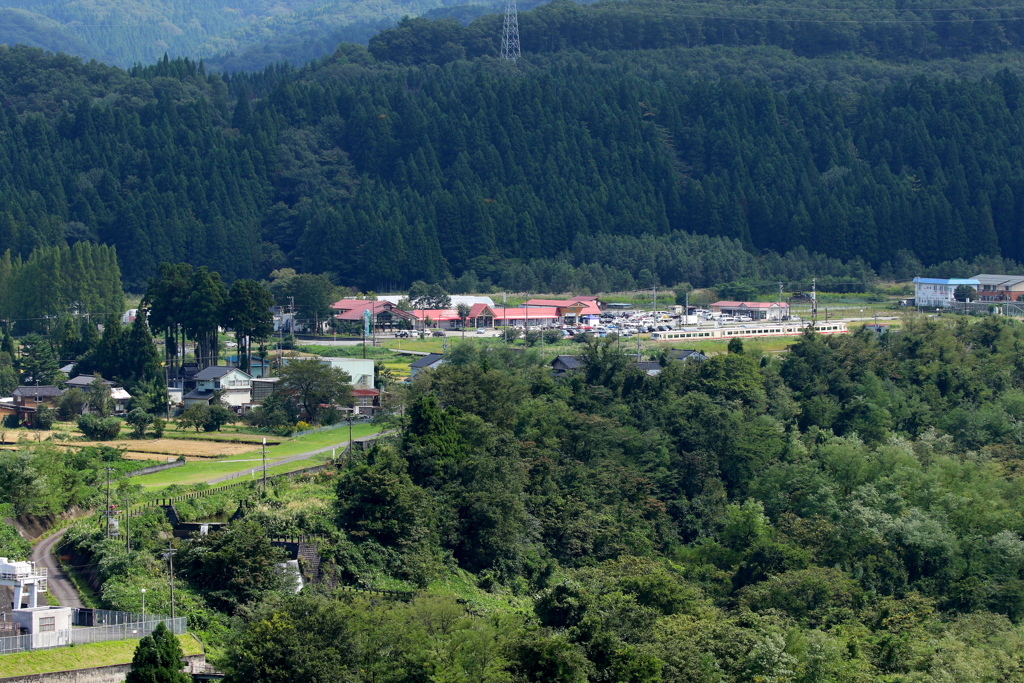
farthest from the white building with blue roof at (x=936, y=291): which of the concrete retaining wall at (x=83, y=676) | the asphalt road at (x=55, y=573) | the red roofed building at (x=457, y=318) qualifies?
the concrete retaining wall at (x=83, y=676)

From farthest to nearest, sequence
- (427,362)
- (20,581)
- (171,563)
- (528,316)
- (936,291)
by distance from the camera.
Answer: (936,291), (528,316), (427,362), (171,563), (20,581)

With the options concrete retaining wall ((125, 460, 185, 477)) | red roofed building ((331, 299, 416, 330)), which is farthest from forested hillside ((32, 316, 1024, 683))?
red roofed building ((331, 299, 416, 330))

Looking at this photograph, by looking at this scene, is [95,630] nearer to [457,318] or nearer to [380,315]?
[457,318]

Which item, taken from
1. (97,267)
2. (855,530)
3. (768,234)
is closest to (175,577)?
(855,530)

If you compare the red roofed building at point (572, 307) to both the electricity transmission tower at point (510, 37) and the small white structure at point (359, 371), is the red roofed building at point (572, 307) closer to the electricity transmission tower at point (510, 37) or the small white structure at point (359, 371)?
the small white structure at point (359, 371)

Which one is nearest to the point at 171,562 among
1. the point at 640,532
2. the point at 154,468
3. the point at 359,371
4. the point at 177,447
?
the point at 154,468

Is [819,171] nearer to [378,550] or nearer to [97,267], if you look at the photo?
[97,267]
